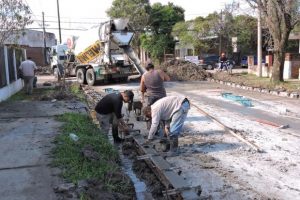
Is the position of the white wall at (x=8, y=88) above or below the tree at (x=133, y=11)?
below

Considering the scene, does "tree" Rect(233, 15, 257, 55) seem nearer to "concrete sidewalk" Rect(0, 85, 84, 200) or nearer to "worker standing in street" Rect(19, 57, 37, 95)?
"worker standing in street" Rect(19, 57, 37, 95)

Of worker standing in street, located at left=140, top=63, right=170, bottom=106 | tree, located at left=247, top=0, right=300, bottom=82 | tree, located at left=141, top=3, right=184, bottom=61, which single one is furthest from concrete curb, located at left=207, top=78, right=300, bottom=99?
tree, located at left=141, top=3, right=184, bottom=61

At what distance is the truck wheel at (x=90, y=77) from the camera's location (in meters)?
24.3

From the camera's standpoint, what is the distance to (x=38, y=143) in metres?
7.98

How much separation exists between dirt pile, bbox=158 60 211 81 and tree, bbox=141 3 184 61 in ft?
67.3

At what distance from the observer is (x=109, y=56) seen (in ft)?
77.9

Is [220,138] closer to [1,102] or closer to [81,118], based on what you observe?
[81,118]

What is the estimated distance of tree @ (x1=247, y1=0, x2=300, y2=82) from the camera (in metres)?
19.8

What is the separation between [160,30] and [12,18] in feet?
109

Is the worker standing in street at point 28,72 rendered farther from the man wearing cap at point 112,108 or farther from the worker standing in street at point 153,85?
the man wearing cap at point 112,108

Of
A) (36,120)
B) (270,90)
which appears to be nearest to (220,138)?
(36,120)

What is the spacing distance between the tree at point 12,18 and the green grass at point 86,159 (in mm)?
11424

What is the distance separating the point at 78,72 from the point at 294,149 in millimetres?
19174

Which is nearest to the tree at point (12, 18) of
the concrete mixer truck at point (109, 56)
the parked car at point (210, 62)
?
the concrete mixer truck at point (109, 56)
